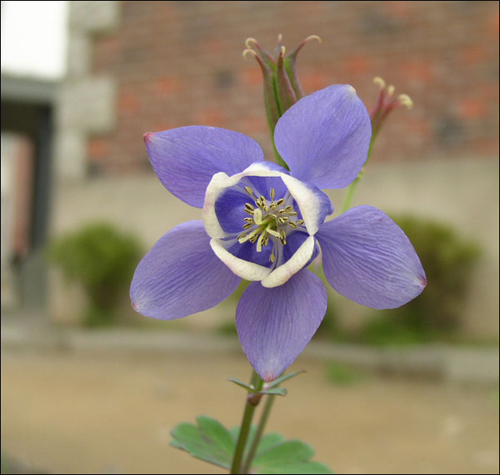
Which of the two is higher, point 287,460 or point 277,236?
point 277,236

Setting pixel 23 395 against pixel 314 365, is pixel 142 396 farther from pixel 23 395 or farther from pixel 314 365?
pixel 314 365

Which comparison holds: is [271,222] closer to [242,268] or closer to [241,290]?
[242,268]

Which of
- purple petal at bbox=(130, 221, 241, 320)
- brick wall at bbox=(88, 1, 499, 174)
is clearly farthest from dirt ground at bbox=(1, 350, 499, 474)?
brick wall at bbox=(88, 1, 499, 174)

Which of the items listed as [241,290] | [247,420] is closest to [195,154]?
[247,420]

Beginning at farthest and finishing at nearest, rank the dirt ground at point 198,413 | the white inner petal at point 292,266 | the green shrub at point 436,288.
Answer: the green shrub at point 436,288
the dirt ground at point 198,413
the white inner petal at point 292,266

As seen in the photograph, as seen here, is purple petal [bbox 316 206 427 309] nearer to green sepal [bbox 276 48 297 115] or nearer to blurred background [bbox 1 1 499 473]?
green sepal [bbox 276 48 297 115]

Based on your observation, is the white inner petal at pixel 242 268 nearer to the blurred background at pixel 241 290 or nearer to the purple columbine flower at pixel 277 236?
the purple columbine flower at pixel 277 236

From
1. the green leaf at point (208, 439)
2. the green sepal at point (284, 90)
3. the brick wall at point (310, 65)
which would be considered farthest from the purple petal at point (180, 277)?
the brick wall at point (310, 65)
